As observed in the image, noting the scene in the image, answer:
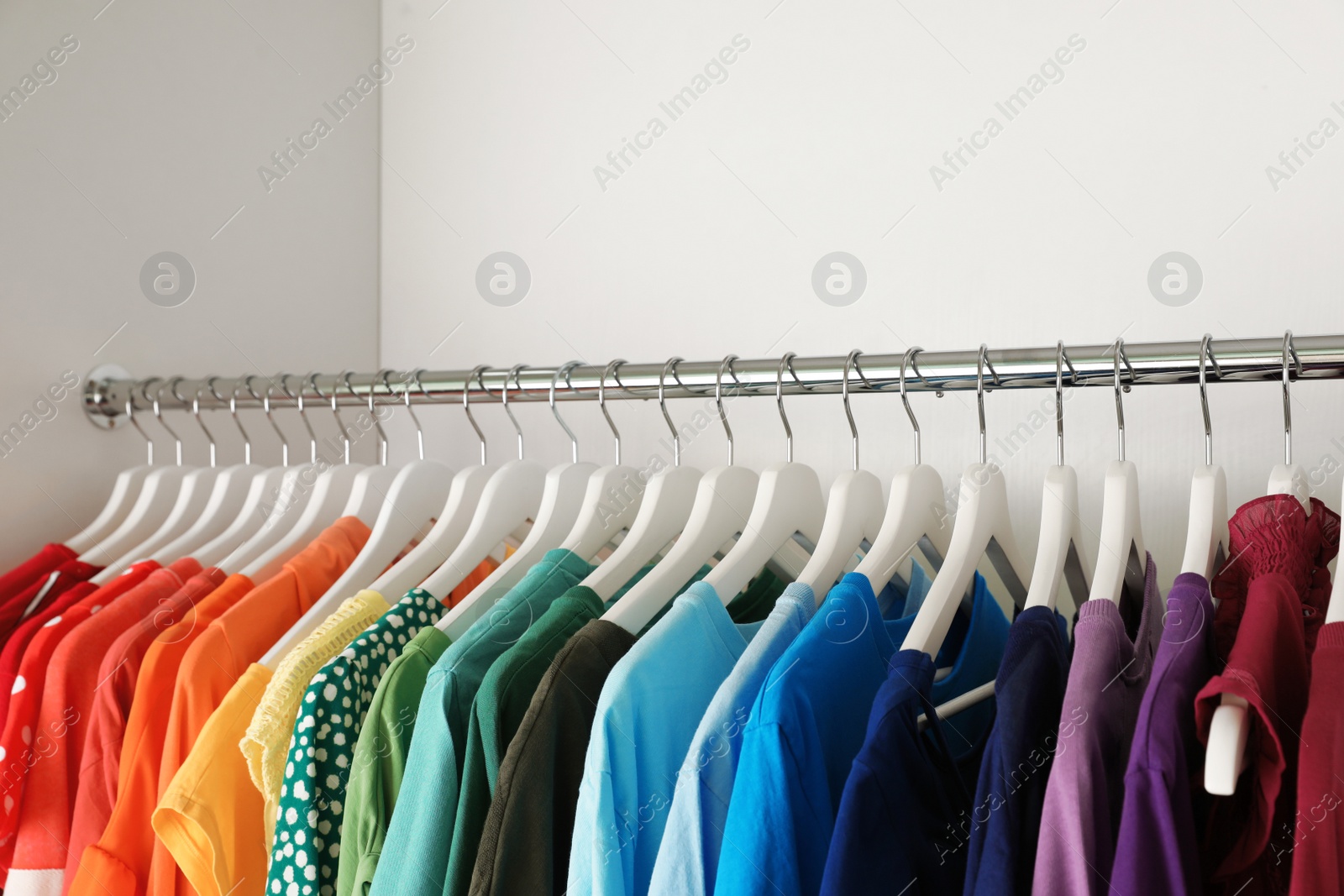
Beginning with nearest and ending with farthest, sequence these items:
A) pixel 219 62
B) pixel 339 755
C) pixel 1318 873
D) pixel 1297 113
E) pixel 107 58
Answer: pixel 1318 873 → pixel 339 755 → pixel 1297 113 → pixel 107 58 → pixel 219 62

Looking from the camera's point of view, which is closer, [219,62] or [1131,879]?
[1131,879]

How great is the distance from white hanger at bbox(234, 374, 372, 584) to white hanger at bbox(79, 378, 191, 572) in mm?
238

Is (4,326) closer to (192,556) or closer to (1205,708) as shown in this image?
(192,556)

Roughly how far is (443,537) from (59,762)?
17.6 inches

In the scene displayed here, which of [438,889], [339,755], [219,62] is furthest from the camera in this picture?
[219,62]

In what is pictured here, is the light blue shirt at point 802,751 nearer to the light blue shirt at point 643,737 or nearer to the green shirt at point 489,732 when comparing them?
the light blue shirt at point 643,737

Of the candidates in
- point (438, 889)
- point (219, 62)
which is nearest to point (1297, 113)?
point (438, 889)

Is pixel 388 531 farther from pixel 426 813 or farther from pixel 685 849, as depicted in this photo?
pixel 685 849

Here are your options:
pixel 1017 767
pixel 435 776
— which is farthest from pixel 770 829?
pixel 435 776

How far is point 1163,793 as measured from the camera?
0.64m

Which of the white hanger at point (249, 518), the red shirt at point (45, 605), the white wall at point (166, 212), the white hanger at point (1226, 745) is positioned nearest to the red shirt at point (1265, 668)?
the white hanger at point (1226, 745)

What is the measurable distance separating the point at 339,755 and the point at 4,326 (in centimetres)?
95

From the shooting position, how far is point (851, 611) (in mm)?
831

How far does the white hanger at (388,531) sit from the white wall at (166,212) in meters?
0.53
